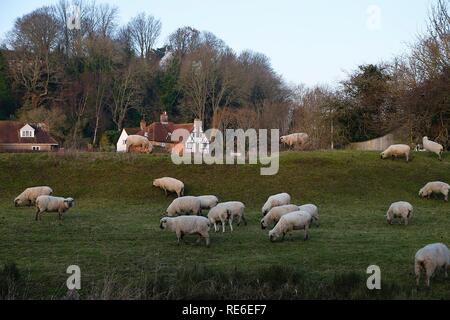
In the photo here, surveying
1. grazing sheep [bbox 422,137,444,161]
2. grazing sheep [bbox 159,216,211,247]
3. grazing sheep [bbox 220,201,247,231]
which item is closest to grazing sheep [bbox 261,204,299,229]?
grazing sheep [bbox 220,201,247,231]

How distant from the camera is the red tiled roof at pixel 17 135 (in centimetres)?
5677

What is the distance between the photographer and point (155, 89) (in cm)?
7781

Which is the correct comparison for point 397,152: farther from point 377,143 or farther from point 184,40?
point 184,40

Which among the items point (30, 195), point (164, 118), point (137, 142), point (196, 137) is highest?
point (164, 118)

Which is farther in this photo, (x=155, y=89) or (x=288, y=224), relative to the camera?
(x=155, y=89)

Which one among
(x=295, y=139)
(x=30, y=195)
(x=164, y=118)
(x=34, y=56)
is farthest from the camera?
(x=164, y=118)

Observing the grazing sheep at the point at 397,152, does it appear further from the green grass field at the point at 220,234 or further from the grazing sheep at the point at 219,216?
the grazing sheep at the point at 219,216

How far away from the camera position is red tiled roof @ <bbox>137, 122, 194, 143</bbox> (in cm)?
6650

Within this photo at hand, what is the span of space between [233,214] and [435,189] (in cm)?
1252

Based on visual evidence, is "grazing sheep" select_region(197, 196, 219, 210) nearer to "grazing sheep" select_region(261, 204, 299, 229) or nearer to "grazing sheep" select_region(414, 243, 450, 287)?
"grazing sheep" select_region(261, 204, 299, 229)

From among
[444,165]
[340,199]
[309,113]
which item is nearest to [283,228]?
[340,199]

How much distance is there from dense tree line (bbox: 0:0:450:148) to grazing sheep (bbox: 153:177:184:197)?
768 inches

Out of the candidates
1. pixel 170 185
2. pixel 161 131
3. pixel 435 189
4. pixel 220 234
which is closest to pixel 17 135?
pixel 161 131
